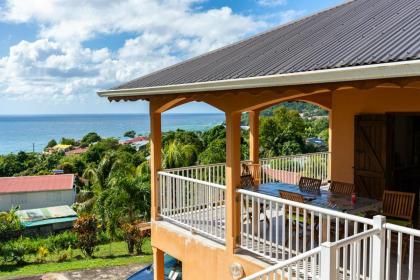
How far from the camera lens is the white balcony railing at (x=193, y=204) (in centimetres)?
795

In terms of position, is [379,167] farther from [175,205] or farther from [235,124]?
[175,205]

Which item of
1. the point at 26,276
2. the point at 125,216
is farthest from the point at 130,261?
the point at 26,276

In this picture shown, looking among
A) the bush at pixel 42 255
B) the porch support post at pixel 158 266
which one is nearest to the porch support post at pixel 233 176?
the porch support post at pixel 158 266

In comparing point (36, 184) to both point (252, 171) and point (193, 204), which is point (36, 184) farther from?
point (193, 204)

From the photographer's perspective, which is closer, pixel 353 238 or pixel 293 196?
pixel 353 238

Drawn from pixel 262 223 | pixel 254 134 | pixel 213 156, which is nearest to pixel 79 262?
pixel 213 156

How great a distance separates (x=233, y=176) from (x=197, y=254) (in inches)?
80.7

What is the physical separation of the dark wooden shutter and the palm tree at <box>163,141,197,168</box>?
51.1 feet

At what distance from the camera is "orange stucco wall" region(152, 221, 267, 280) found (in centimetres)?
693

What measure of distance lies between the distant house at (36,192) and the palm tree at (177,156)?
71.4 feet

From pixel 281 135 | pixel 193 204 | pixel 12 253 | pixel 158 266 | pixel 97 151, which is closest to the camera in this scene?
pixel 193 204

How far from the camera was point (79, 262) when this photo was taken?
74.3 ft

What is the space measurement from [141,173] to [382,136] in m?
19.6

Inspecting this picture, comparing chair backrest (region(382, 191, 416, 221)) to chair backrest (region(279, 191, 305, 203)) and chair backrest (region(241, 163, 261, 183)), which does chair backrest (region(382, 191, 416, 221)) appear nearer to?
chair backrest (region(279, 191, 305, 203))
